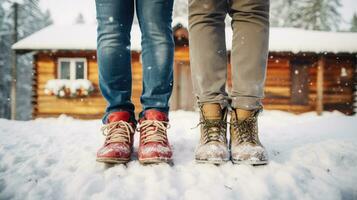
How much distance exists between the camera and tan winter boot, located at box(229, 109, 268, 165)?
1.12 m

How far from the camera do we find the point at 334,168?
1.16 metres

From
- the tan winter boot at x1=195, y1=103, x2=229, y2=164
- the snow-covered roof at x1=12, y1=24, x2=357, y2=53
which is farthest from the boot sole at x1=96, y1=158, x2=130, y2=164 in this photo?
the snow-covered roof at x1=12, y1=24, x2=357, y2=53

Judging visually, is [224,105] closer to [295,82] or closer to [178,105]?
[178,105]

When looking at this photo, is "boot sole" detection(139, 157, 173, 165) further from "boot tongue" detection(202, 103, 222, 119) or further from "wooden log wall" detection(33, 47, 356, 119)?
"wooden log wall" detection(33, 47, 356, 119)

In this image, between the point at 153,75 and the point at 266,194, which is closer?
the point at 266,194

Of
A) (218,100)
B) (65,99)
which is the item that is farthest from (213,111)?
(65,99)

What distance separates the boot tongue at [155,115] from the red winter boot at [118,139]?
0.33ft

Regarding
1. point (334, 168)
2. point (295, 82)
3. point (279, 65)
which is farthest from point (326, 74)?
point (334, 168)

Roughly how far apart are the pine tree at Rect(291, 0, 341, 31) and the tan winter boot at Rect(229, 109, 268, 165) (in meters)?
22.7

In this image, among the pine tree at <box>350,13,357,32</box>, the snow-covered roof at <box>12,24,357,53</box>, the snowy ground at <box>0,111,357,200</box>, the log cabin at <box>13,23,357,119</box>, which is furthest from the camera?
the pine tree at <box>350,13,357,32</box>

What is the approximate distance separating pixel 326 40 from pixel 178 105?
6.81 meters

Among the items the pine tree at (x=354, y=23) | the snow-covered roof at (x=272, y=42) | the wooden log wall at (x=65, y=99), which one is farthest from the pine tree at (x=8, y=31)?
the pine tree at (x=354, y=23)

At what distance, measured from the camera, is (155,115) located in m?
1.28

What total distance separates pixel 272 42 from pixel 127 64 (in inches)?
391
